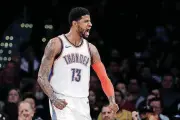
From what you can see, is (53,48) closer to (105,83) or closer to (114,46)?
(105,83)

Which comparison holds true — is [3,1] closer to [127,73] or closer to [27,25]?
[27,25]

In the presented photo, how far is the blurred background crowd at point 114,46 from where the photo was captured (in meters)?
11.4

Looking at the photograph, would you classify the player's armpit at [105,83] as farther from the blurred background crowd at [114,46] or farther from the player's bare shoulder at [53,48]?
the blurred background crowd at [114,46]

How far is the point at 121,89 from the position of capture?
1138 cm

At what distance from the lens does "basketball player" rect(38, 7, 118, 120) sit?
6.46 m

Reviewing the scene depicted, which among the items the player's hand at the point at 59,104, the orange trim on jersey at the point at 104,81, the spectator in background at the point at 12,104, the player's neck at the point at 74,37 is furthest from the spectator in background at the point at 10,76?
the player's hand at the point at 59,104

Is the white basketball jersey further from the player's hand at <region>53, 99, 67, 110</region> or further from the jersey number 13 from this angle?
the player's hand at <region>53, 99, 67, 110</region>

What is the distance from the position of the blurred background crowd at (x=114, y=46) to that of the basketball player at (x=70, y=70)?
3752 mm

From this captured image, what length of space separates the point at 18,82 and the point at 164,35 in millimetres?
4011

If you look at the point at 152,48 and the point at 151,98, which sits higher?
the point at 152,48

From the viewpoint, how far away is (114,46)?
46.2ft

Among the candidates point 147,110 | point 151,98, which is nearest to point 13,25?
point 151,98

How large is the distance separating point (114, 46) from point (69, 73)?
7.61m

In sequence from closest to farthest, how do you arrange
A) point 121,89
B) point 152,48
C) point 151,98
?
point 151,98
point 121,89
point 152,48
